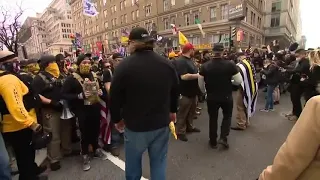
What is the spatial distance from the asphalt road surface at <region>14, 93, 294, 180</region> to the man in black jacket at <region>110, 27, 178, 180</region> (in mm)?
1212

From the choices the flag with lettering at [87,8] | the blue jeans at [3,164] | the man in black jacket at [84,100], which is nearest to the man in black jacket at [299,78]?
the man in black jacket at [84,100]

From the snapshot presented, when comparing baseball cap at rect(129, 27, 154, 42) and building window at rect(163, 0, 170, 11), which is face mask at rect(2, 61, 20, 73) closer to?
baseball cap at rect(129, 27, 154, 42)

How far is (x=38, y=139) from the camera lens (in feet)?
9.74

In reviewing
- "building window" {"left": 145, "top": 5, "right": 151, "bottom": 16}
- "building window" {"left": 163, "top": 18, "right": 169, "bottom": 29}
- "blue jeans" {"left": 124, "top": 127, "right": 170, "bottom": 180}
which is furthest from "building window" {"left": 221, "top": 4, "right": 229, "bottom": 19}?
"blue jeans" {"left": 124, "top": 127, "right": 170, "bottom": 180}

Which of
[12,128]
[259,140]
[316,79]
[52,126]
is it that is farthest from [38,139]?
[316,79]

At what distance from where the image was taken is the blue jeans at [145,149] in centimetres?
238

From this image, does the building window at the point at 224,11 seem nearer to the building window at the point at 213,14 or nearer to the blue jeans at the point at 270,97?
the building window at the point at 213,14

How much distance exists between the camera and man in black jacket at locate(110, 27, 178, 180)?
220 cm

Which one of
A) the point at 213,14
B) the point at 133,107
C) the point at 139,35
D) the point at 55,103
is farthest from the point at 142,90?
the point at 213,14

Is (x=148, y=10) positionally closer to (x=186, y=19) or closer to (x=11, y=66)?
(x=186, y=19)

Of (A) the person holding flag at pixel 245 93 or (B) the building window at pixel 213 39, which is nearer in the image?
(A) the person holding flag at pixel 245 93

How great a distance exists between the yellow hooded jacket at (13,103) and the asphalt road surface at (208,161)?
1305 millimetres

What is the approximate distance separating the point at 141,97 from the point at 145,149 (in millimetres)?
663

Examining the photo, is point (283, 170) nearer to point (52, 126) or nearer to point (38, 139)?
point (38, 139)
